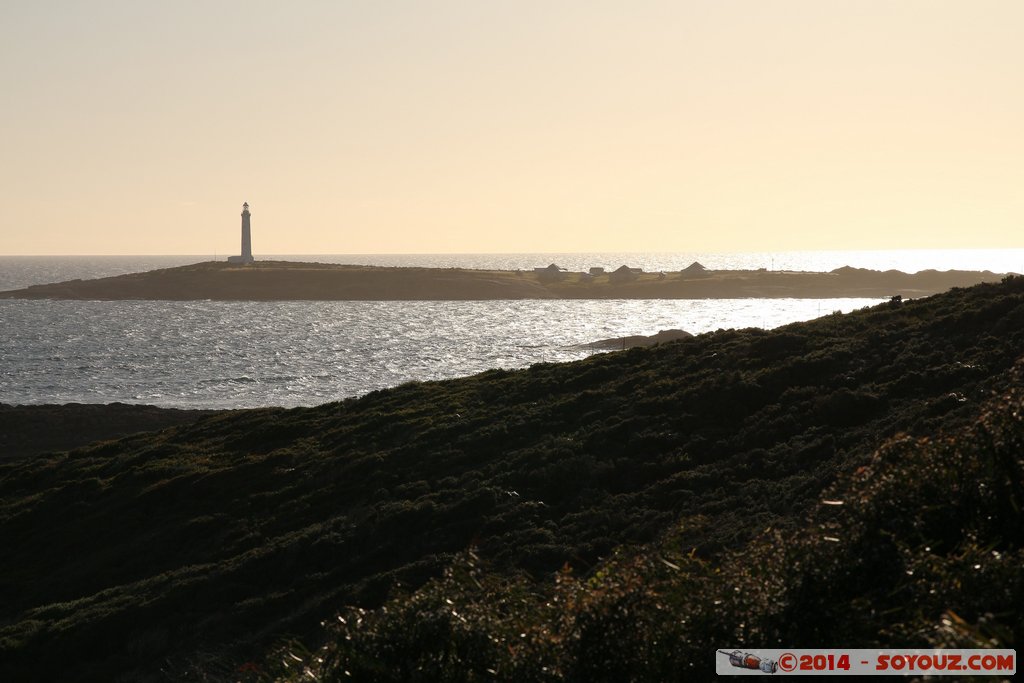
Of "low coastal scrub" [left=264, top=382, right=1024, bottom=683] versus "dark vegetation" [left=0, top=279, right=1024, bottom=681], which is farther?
"dark vegetation" [left=0, top=279, right=1024, bottom=681]

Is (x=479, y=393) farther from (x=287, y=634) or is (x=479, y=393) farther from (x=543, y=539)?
(x=287, y=634)

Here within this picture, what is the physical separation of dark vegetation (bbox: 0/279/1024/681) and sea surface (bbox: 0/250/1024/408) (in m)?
37.2

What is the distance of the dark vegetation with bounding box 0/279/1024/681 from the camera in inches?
381

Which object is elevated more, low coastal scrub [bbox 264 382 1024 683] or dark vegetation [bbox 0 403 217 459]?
low coastal scrub [bbox 264 382 1024 683]

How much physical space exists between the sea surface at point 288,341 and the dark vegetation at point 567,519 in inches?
1463

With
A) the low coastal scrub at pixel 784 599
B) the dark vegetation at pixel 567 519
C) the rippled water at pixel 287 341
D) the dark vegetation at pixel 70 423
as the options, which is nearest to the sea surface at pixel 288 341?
the rippled water at pixel 287 341

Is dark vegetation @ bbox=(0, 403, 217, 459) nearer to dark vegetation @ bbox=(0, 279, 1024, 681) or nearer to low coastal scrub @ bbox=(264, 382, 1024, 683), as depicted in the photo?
dark vegetation @ bbox=(0, 279, 1024, 681)

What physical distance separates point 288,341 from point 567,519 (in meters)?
95.2

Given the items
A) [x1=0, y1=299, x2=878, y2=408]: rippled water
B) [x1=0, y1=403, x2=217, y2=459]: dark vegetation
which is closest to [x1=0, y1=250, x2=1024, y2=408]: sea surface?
[x1=0, y1=299, x2=878, y2=408]: rippled water

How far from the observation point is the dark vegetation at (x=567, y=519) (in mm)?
9680

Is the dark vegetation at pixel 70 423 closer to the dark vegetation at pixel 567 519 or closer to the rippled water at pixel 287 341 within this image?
the rippled water at pixel 287 341

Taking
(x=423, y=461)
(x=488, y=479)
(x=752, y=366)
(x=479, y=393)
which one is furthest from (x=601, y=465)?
(x=479, y=393)

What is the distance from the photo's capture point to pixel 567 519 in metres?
21.9

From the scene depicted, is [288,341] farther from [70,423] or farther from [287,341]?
[70,423]
